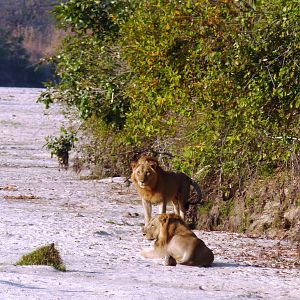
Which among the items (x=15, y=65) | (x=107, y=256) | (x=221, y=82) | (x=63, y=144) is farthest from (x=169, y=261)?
(x=15, y=65)

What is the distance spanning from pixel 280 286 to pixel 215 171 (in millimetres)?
5529

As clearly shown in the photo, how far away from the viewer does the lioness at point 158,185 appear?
51.2ft

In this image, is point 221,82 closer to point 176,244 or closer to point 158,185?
point 158,185

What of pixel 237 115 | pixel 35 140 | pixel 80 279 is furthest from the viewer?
pixel 35 140

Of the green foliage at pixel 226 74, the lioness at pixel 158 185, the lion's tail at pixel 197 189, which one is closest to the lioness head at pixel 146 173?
the lioness at pixel 158 185

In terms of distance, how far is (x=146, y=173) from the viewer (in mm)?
15562

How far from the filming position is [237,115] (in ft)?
47.3

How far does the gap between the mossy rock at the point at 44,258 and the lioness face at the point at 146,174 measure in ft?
11.1

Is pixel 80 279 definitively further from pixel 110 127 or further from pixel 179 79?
pixel 110 127

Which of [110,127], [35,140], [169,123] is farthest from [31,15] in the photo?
[169,123]

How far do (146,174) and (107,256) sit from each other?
2445 millimetres

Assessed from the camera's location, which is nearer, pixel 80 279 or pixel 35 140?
pixel 80 279

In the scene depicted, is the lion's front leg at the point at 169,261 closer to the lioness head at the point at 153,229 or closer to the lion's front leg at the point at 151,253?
the lion's front leg at the point at 151,253

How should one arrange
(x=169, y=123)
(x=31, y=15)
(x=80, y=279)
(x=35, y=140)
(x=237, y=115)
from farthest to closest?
(x=31, y=15) < (x=35, y=140) < (x=169, y=123) < (x=237, y=115) < (x=80, y=279)
